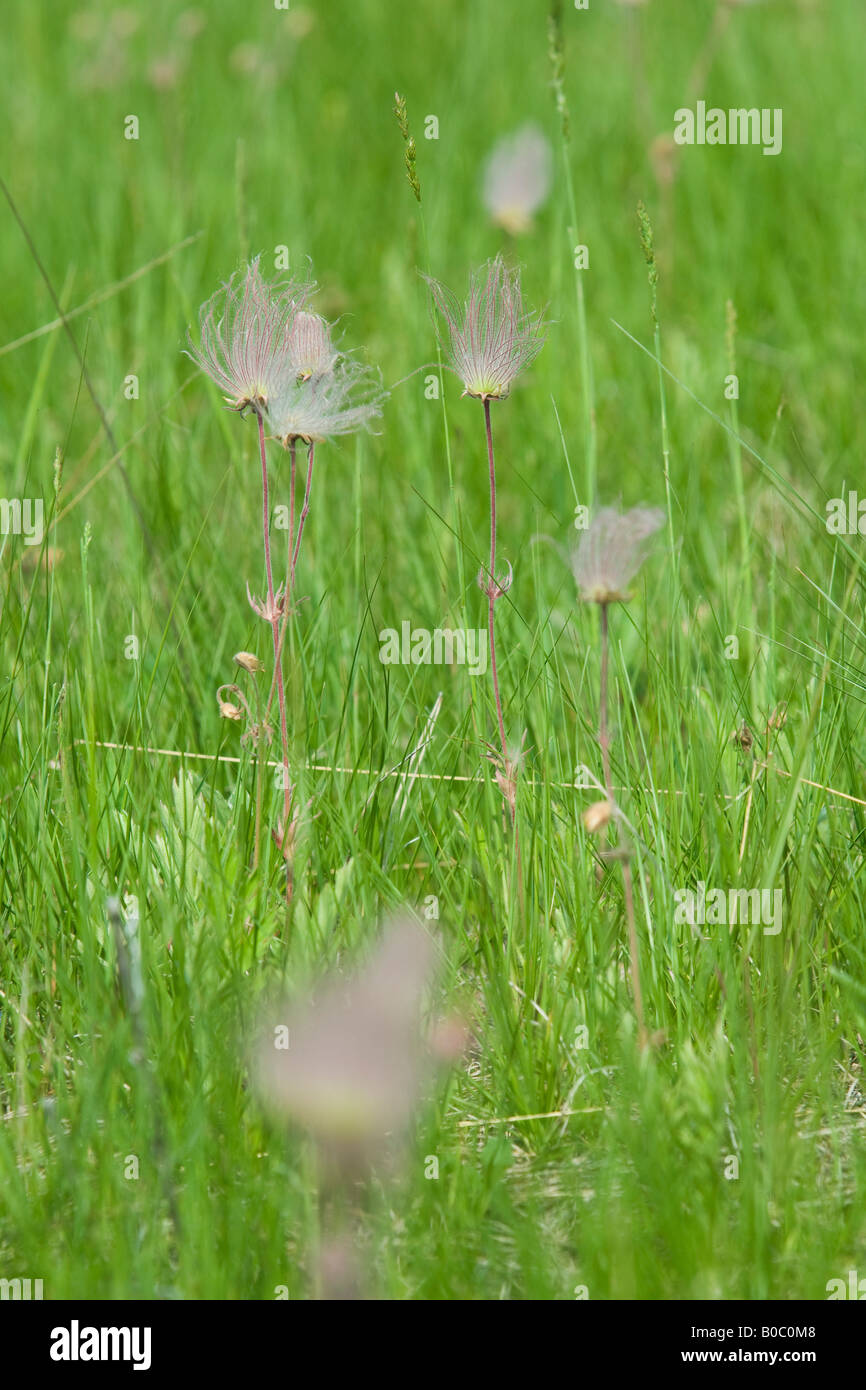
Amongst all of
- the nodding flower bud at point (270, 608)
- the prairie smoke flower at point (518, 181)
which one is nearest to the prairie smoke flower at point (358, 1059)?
the nodding flower bud at point (270, 608)

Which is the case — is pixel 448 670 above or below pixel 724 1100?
above

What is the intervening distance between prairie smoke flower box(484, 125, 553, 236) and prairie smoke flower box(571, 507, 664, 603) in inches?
98.0

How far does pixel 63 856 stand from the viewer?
1.91 m

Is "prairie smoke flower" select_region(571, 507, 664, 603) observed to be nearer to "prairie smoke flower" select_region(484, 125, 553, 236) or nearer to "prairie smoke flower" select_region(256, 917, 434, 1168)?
"prairie smoke flower" select_region(256, 917, 434, 1168)

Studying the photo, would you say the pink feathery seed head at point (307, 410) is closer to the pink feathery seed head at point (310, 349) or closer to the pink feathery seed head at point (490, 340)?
the pink feathery seed head at point (310, 349)

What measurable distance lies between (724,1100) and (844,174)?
370 cm

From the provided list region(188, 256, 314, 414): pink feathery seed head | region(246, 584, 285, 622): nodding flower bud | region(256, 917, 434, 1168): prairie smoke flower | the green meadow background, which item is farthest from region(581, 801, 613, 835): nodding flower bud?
region(188, 256, 314, 414): pink feathery seed head

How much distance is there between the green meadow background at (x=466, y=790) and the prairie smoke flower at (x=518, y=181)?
0.18 m

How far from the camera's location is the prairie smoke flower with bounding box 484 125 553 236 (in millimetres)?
3871

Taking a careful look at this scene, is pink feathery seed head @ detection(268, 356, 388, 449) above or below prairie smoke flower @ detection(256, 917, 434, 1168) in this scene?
above

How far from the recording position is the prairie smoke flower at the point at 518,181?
3871mm

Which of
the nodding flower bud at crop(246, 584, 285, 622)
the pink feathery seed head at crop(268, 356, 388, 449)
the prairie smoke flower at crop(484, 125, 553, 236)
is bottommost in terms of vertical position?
the nodding flower bud at crop(246, 584, 285, 622)
